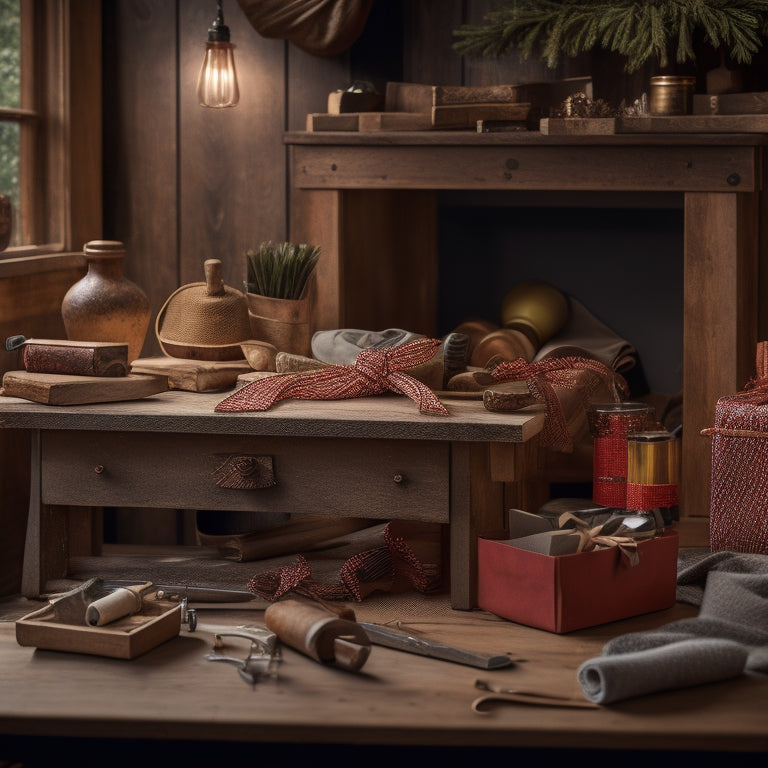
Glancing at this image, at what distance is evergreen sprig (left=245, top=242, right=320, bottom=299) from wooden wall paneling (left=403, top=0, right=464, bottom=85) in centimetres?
61

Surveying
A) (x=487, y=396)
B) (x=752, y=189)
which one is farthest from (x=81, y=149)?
(x=752, y=189)

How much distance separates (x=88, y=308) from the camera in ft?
8.26

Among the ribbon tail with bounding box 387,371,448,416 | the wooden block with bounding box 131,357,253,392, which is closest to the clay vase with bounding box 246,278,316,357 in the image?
the wooden block with bounding box 131,357,253,392

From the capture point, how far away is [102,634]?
196 centimetres

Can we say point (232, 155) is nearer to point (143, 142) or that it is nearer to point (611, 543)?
point (143, 142)

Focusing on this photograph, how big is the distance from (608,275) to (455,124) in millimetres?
662

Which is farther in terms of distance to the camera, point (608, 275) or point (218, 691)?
point (608, 275)

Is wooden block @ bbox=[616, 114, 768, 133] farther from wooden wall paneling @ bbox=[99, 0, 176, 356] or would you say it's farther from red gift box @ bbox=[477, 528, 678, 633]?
wooden wall paneling @ bbox=[99, 0, 176, 356]

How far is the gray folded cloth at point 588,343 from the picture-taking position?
9.55 feet

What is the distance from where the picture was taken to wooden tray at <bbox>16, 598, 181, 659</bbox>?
195cm

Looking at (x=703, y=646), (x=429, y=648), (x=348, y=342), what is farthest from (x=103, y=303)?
(x=703, y=646)

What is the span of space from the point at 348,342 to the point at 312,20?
794mm

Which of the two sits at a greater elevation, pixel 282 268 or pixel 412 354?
pixel 282 268

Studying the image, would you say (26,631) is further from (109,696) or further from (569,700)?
(569,700)
